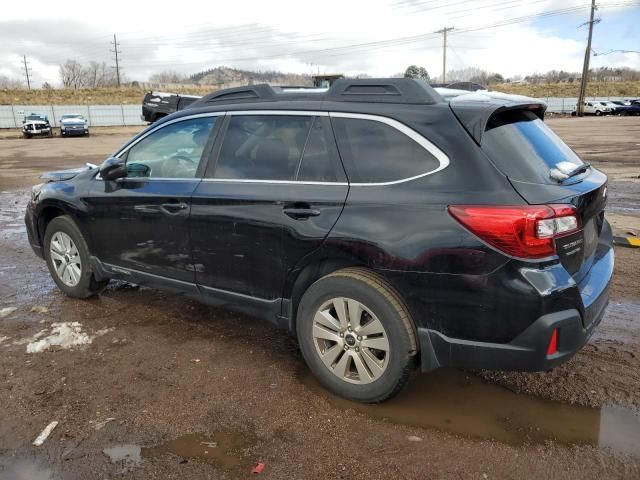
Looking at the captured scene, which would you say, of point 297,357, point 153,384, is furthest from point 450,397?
point 153,384

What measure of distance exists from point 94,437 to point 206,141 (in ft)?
6.80

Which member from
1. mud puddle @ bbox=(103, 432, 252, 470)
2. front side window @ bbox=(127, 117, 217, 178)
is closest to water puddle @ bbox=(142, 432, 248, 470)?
mud puddle @ bbox=(103, 432, 252, 470)

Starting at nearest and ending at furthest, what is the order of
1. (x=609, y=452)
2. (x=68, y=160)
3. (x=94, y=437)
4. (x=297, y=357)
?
1. (x=609, y=452)
2. (x=94, y=437)
3. (x=297, y=357)
4. (x=68, y=160)

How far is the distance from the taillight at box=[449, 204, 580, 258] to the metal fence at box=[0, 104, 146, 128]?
4827 cm

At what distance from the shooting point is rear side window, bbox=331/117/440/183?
118 inches

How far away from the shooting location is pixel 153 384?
11.7 ft

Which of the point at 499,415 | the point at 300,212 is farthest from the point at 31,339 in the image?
the point at 499,415

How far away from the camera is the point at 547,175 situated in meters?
2.96

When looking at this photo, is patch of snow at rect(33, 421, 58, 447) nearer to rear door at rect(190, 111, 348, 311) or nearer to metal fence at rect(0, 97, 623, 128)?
rear door at rect(190, 111, 348, 311)

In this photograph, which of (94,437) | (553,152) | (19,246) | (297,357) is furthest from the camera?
(19,246)

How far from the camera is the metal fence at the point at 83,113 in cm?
4516

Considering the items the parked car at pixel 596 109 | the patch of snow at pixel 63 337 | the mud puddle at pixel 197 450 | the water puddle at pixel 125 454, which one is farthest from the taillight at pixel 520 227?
the parked car at pixel 596 109

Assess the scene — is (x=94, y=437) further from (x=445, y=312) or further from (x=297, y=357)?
(x=445, y=312)

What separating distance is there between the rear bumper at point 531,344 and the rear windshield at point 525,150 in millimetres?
624
